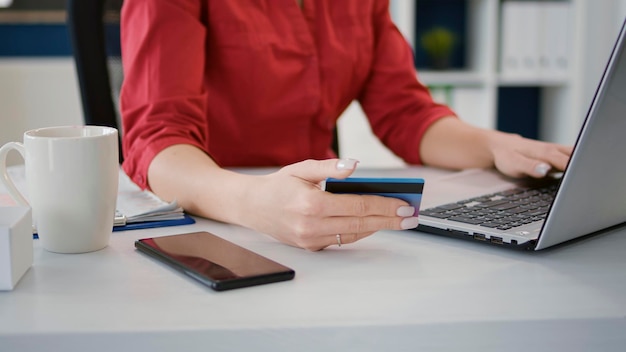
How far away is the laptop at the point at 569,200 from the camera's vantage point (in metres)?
0.63

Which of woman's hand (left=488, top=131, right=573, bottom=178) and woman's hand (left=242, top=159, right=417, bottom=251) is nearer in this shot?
woman's hand (left=242, top=159, right=417, bottom=251)

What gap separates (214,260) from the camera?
675 millimetres

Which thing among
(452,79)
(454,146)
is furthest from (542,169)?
(452,79)

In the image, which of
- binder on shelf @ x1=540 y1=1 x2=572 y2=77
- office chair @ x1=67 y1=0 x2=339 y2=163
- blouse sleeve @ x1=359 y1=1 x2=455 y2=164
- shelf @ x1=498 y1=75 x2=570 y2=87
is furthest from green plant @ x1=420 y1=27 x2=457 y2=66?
office chair @ x1=67 y1=0 x2=339 y2=163

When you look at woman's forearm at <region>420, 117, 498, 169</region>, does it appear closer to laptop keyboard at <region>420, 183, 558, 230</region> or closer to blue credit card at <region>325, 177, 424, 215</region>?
laptop keyboard at <region>420, 183, 558, 230</region>

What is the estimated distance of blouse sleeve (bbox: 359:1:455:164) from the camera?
1.40m

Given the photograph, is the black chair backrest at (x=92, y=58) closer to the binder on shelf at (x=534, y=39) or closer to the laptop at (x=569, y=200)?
the laptop at (x=569, y=200)

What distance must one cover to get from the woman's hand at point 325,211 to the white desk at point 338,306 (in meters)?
0.02

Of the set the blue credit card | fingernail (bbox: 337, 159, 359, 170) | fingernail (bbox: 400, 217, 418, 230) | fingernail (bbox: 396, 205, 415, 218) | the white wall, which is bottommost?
the white wall

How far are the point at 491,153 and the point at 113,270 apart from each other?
65 cm

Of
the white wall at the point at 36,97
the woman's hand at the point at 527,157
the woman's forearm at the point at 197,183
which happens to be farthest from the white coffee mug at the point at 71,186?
the white wall at the point at 36,97

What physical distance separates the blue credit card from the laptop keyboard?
10cm

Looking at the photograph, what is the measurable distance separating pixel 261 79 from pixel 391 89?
293 millimetres

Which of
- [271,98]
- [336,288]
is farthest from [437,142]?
[336,288]
